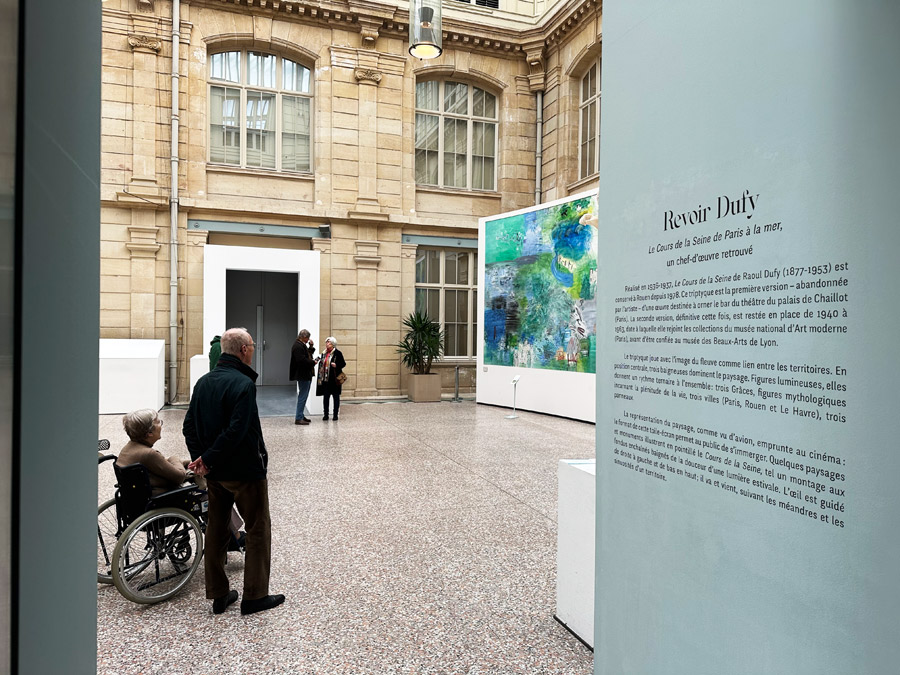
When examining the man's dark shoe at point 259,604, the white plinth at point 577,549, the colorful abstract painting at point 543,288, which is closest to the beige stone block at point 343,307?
the colorful abstract painting at point 543,288

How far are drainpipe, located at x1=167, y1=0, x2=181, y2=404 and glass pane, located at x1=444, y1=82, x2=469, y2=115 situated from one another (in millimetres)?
6410

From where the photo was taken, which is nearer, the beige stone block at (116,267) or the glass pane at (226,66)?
the beige stone block at (116,267)

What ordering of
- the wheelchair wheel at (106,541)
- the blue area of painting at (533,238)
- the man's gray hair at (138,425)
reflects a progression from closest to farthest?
1. the man's gray hair at (138,425)
2. the wheelchair wheel at (106,541)
3. the blue area of painting at (533,238)

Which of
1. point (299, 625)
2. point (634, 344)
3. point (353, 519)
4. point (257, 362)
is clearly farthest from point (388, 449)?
point (257, 362)

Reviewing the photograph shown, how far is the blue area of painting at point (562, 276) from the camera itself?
11.8 meters

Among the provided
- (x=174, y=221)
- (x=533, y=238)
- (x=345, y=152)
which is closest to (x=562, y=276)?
(x=533, y=238)

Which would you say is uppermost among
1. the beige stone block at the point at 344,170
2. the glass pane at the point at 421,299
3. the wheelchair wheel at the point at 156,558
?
the beige stone block at the point at 344,170

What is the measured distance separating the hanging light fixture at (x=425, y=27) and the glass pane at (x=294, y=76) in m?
4.84

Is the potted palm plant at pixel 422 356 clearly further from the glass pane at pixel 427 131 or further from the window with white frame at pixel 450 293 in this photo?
the glass pane at pixel 427 131

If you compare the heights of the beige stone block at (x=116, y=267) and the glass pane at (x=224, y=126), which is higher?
the glass pane at (x=224, y=126)

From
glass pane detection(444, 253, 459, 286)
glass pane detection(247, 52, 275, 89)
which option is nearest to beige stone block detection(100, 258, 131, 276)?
glass pane detection(247, 52, 275, 89)

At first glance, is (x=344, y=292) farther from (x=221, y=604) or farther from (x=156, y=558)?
(x=221, y=604)

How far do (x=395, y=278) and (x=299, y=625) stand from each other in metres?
12.4

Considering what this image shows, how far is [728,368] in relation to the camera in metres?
1.90
